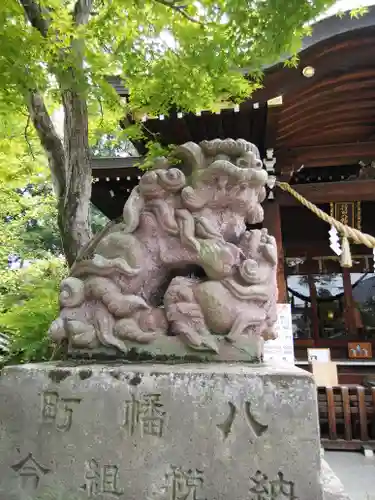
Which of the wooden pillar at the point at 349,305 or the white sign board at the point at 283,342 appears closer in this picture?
the white sign board at the point at 283,342

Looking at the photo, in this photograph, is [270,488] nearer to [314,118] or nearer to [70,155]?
[70,155]

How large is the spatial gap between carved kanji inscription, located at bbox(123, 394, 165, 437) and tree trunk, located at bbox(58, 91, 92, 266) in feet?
7.04

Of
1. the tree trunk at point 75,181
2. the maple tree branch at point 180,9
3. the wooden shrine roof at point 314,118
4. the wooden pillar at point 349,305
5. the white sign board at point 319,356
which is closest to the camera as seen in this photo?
the maple tree branch at point 180,9

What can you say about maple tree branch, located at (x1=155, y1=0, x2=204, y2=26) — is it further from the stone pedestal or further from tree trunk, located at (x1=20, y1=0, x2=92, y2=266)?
the stone pedestal

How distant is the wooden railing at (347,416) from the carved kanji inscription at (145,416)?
140 inches

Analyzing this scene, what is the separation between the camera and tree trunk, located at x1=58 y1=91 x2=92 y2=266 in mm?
3527

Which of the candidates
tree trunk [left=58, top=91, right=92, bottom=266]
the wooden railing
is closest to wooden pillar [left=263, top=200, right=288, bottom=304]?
the wooden railing

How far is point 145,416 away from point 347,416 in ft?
12.0

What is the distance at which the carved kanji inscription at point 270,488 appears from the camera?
141cm

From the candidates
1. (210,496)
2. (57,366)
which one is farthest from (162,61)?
(210,496)

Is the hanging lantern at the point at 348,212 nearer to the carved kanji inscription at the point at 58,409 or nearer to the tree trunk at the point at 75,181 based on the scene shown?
the tree trunk at the point at 75,181

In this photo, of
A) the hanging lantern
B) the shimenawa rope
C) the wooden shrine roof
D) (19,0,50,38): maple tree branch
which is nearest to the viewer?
(19,0,50,38): maple tree branch

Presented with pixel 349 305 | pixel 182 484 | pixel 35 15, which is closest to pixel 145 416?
pixel 182 484

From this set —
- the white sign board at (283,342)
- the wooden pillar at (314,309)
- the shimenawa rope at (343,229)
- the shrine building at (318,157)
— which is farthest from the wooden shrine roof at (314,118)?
the wooden pillar at (314,309)
